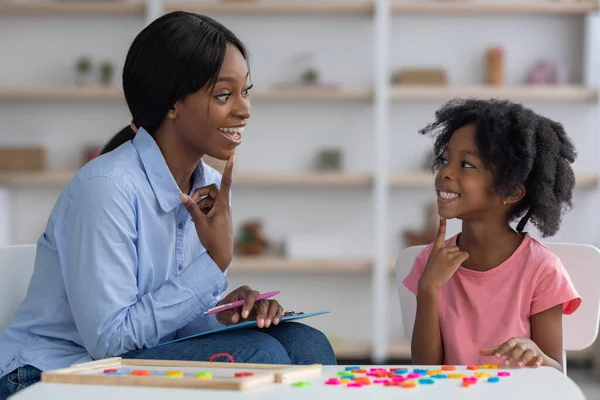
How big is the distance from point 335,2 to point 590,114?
1458mm

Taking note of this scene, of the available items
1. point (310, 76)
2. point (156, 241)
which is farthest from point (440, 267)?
point (310, 76)

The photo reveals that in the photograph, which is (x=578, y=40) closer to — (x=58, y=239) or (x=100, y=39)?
(x=100, y=39)

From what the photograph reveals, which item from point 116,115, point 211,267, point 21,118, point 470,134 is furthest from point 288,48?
point 211,267

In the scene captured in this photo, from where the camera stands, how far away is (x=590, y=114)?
15.6 feet

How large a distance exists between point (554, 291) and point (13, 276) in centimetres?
109

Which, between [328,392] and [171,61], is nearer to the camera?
[328,392]

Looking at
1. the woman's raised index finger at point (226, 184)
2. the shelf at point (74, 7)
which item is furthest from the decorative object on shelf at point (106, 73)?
the woman's raised index finger at point (226, 184)

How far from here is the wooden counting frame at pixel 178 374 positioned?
111 centimetres

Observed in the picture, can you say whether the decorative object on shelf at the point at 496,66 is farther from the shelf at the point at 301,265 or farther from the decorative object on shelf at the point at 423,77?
the shelf at the point at 301,265

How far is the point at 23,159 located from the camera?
15.4 feet

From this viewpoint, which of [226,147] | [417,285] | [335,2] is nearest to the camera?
[226,147]

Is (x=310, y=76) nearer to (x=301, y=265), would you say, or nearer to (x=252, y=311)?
(x=301, y=265)

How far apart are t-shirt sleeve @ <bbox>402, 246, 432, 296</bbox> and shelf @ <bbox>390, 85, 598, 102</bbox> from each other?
267cm

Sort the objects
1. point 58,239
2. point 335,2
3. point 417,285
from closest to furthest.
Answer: point 58,239 < point 417,285 < point 335,2
